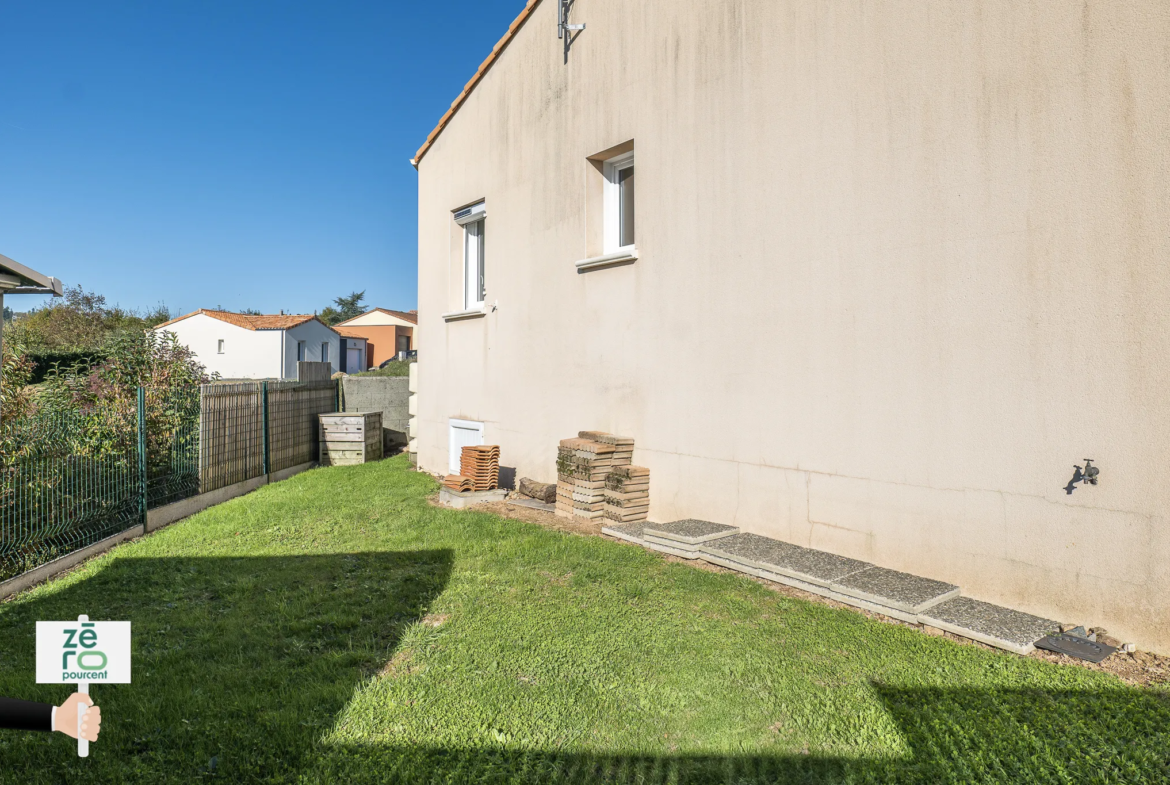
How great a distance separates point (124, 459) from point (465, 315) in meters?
5.12

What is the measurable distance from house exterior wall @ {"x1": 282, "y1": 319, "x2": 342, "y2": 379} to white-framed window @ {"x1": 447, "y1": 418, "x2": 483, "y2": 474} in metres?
29.7

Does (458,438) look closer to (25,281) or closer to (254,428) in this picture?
(254,428)

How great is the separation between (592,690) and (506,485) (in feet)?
20.7

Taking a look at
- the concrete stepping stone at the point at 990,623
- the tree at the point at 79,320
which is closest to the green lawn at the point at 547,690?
the concrete stepping stone at the point at 990,623

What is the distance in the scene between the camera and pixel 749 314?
20.7 feet

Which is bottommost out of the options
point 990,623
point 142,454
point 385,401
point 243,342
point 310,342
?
point 990,623

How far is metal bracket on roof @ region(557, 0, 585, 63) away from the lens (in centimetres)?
859

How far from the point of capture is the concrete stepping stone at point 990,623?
157 inches

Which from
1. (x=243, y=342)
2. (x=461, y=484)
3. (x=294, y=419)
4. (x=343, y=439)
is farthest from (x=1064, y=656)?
(x=243, y=342)

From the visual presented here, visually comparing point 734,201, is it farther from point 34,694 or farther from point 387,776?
point 34,694

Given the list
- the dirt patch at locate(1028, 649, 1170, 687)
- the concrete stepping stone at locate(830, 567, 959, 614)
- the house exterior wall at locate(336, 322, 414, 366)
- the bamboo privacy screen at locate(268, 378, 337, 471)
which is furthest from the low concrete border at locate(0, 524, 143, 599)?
the house exterior wall at locate(336, 322, 414, 366)

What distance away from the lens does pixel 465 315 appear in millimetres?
10898

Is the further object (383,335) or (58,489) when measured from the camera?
(383,335)

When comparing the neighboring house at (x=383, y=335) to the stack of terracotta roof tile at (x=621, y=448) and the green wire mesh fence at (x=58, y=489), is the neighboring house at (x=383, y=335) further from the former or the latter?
the stack of terracotta roof tile at (x=621, y=448)
